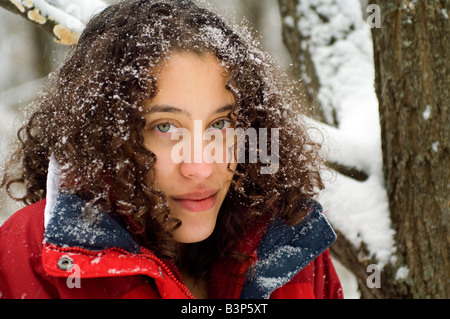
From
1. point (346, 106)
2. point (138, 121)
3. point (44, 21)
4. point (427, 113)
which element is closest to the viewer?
point (138, 121)

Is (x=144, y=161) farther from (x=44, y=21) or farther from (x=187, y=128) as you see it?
(x=44, y=21)

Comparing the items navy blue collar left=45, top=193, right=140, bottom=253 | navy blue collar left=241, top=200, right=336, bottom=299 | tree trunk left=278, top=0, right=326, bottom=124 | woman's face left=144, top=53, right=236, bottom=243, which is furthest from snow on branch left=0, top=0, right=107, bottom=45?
navy blue collar left=241, top=200, right=336, bottom=299

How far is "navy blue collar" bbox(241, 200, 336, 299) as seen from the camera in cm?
172

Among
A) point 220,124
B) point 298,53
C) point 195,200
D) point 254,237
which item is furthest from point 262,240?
point 298,53

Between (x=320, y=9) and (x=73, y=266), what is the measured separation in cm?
213

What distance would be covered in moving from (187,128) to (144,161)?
18cm

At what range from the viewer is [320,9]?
2732 mm

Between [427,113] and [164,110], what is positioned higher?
[427,113]

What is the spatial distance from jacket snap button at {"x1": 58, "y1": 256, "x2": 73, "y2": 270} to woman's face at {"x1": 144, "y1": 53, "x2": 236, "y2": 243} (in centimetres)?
37

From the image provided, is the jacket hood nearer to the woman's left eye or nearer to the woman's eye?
the woman's eye

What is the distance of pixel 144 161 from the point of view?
4.85ft
